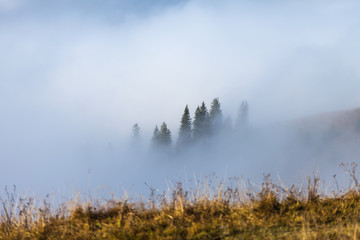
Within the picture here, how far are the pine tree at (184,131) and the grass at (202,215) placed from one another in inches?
2559

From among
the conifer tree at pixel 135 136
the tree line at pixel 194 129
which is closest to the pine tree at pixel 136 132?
the conifer tree at pixel 135 136

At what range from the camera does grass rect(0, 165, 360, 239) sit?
4.72 meters

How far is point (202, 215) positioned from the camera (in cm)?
543

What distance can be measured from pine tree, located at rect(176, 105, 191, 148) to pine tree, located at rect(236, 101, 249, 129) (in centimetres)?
2465

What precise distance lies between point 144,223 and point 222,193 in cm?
179

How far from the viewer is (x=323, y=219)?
203 inches

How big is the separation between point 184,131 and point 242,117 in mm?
29200

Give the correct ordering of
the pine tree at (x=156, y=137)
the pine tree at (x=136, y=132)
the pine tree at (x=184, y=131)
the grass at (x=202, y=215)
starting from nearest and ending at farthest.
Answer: the grass at (x=202, y=215) < the pine tree at (x=184, y=131) < the pine tree at (x=156, y=137) < the pine tree at (x=136, y=132)

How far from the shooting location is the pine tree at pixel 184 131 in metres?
71.9

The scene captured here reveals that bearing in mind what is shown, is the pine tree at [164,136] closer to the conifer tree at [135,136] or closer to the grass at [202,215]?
the conifer tree at [135,136]

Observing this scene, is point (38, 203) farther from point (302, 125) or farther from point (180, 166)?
point (302, 125)

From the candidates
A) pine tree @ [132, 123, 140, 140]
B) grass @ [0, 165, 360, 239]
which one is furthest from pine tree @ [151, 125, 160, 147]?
grass @ [0, 165, 360, 239]

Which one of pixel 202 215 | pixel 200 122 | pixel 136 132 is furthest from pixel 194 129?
pixel 202 215

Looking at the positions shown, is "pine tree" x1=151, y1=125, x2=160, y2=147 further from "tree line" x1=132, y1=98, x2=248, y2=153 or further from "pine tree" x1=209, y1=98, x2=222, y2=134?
"pine tree" x1=209, y1=98, x2=222, y2=134
